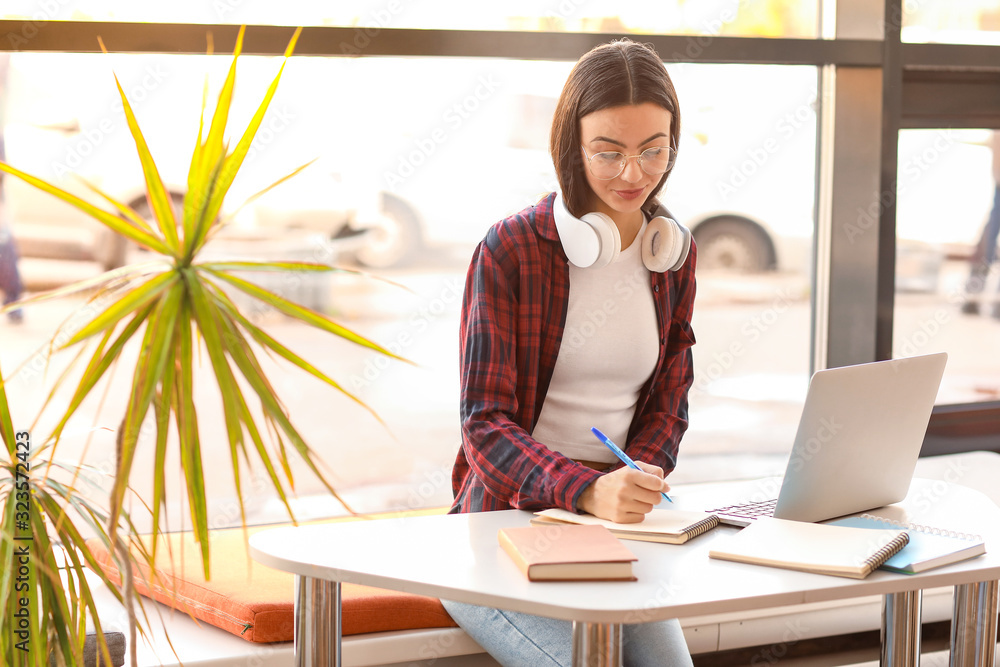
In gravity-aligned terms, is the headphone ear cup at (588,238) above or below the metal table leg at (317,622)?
above

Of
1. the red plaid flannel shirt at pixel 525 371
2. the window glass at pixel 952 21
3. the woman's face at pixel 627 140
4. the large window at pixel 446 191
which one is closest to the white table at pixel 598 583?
the red plaid flannel shirt at pixel 525 371

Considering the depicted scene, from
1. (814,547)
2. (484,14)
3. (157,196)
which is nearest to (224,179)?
(157,196)

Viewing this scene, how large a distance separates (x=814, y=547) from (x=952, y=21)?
2.37 metres

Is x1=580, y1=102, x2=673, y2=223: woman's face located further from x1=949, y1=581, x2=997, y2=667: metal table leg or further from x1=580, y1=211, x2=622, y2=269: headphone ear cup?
x1=949, y1=581, x2=997, y2=667: metal table leg

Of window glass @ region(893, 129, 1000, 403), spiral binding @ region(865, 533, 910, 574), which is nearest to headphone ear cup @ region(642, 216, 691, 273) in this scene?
spiral binding @ region(865, 533, 910, 574)

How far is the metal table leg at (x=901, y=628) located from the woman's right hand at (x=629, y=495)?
51 centimetres

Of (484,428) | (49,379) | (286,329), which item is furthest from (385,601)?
(286,329)

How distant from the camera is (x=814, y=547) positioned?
52.9 inches

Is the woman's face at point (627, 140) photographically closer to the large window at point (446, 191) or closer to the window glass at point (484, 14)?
the large window at point (446, 191)

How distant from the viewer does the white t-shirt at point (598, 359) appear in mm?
1771

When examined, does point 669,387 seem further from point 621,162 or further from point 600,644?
point 600,644

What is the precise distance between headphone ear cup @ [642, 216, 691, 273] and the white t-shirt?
48mm

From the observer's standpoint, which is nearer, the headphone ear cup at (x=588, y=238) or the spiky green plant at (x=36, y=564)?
the spiky green plant at (x=36, y=564)

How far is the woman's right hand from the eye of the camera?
1.45 metres
